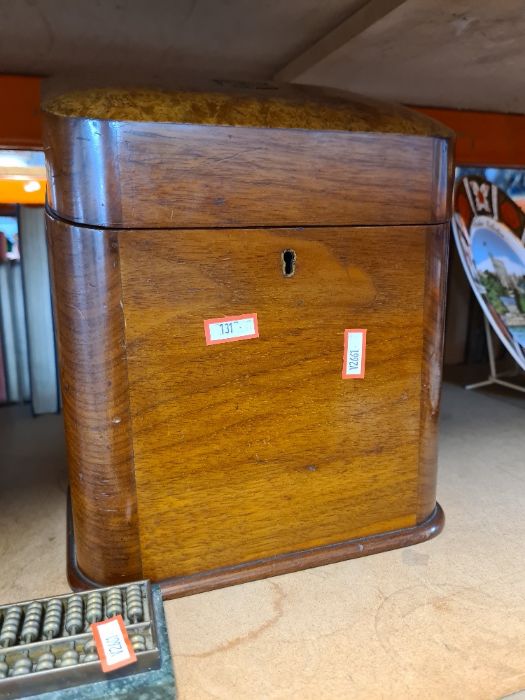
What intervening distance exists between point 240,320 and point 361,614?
51 centimetres

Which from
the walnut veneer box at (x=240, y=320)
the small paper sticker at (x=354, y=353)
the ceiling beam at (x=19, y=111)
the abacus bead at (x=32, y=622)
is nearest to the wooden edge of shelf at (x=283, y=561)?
the walnut veneer box at (x=240, y=320)

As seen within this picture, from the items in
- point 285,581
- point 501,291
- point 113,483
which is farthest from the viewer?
point 501,291

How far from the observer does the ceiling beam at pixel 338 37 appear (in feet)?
3.47

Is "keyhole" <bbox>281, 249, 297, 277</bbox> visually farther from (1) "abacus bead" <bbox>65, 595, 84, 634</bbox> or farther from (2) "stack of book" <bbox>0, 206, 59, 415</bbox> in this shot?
(2) "stack of book" <bbox>0, 206, 59, 415</bbox>

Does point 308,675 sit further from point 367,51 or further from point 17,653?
point 367,51

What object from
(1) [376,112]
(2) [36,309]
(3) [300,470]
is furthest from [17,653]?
(2) [36,309]

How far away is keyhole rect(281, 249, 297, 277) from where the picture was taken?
0.88 m

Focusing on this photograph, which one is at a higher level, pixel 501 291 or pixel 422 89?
pixel 422 89

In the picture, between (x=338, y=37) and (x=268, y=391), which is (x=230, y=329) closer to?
(x=268, y=391)

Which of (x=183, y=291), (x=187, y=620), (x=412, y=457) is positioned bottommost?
(x=187, y=620)

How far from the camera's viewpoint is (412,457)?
3.49 ft

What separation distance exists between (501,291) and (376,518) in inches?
47.1

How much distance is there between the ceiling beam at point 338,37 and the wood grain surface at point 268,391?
457mm

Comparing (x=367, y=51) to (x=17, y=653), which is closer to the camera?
(x=17, y=653)
